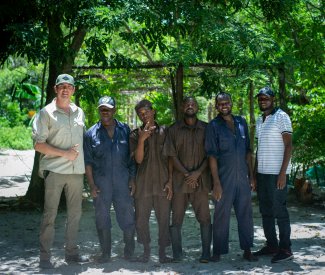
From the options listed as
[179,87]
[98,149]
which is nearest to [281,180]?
[98,149]

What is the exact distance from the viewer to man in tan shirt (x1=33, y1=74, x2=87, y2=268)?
209 inches

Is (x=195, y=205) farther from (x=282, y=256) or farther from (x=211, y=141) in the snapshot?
(x=282, y=256)

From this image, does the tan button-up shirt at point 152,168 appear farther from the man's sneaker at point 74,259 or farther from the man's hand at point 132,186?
the man's sneaker at point 74,259

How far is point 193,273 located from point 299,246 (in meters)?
1.93

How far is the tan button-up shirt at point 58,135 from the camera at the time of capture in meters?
5.32

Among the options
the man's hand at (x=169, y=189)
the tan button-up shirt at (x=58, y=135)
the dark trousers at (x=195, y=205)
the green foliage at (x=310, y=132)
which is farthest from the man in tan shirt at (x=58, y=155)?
the green foliage at (x=310, y=132)

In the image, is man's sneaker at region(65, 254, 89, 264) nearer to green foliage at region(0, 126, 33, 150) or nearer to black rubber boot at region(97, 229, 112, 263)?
black rubber boot at region(97, 229, 112, 263)

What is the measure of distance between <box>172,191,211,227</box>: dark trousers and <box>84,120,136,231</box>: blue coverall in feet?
1.60

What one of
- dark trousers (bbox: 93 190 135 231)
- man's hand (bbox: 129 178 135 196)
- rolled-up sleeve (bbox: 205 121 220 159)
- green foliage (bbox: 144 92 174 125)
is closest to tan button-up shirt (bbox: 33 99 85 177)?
dark trousers (bbox: 93 190 135 231)

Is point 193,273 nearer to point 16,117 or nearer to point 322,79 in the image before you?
point 322,79

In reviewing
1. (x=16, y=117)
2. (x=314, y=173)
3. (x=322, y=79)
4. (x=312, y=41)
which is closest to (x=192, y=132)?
(x=312, y=41)

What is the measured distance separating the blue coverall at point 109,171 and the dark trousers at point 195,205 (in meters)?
0.49

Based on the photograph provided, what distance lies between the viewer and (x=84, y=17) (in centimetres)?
666

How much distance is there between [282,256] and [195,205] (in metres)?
1.13
